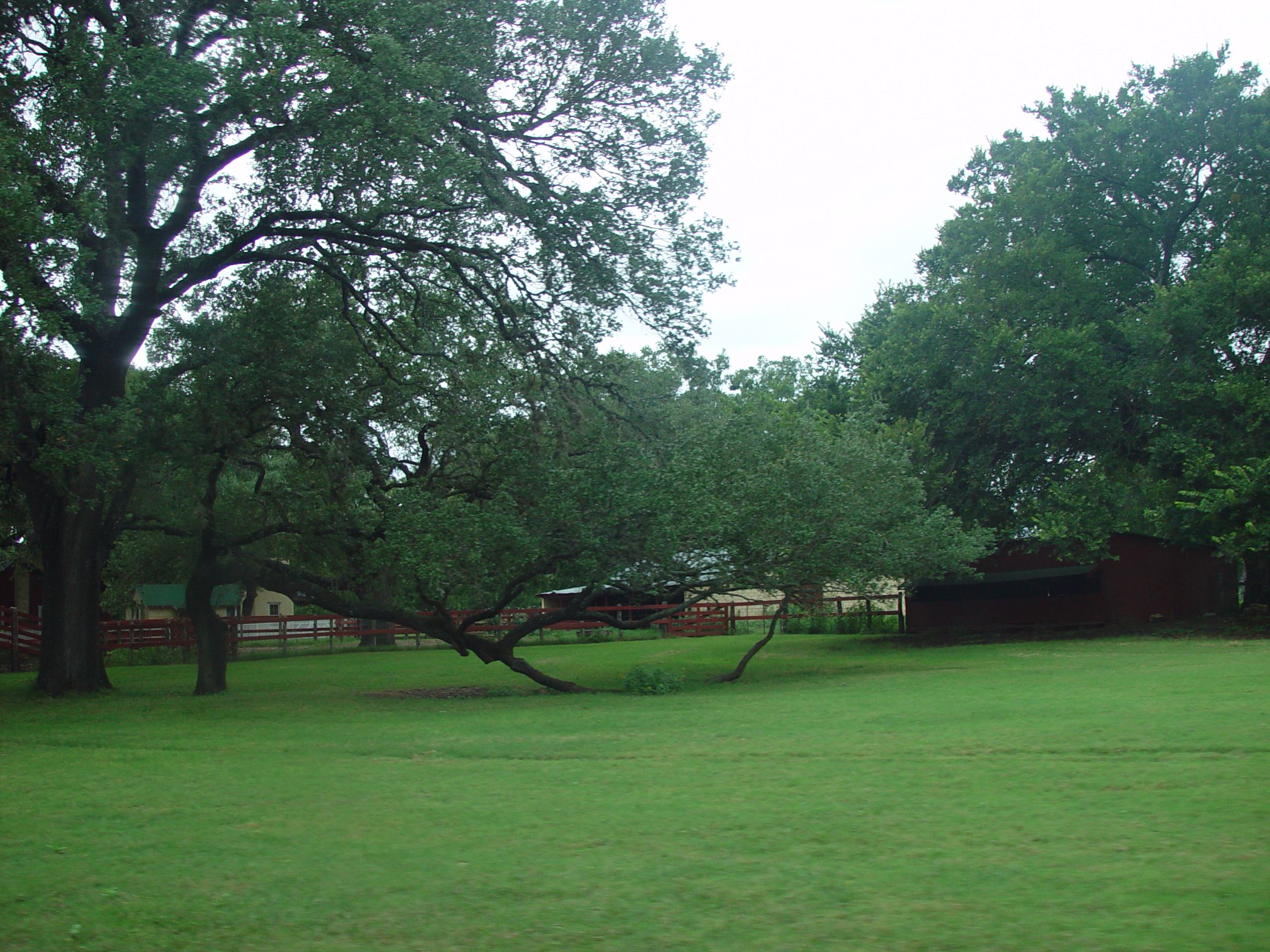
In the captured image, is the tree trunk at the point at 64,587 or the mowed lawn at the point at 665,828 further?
the tree trunk at the point at 64,587

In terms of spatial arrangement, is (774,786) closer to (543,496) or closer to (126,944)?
(126,944)

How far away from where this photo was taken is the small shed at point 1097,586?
1151 inches

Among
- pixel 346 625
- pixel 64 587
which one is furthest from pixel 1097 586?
pixel 64 587

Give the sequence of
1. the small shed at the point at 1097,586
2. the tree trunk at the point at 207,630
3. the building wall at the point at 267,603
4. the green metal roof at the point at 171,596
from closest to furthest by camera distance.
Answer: the tree trunk at the point at 207,630 < the small shed at the point at 1097,586 < the green metal roof at the point at 171,596 < the building wall at the point at 267,603

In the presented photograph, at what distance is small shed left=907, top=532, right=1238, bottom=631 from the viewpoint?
29234 millimetres

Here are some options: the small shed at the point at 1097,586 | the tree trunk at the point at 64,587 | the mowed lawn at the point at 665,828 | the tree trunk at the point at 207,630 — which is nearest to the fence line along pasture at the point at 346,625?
the small shed at the point at 1097,586

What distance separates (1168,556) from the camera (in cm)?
3000

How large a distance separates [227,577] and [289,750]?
836 centimetres

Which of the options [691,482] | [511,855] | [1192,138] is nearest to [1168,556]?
[1192,138]

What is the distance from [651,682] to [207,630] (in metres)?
8.08

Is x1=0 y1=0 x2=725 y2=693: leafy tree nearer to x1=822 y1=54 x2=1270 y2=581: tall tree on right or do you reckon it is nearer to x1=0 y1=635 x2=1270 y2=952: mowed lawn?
x1=0 y1=635 x2=1270 y2=952: mowed lawn

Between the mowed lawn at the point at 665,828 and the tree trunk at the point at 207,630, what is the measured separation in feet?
14.6

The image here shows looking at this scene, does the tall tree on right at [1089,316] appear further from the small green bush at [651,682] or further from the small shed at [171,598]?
the small shed at [171,598]

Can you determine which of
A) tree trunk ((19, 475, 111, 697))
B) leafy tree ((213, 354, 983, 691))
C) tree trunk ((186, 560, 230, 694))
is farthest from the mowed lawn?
tree trunk ((19, 475, 111, 697))
